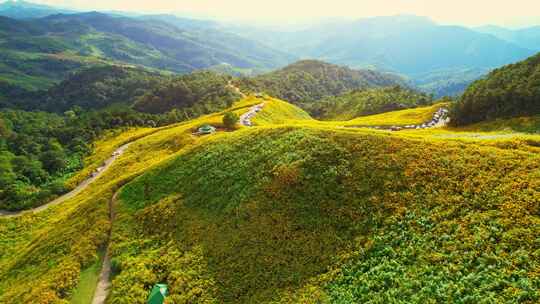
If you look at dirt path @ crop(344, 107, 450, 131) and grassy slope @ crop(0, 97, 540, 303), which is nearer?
grassy slope @ crop(0, 97, 540, 303)

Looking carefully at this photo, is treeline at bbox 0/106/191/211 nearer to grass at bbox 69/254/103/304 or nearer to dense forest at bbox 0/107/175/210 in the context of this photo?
dense forest at bbox 0/107/175/210

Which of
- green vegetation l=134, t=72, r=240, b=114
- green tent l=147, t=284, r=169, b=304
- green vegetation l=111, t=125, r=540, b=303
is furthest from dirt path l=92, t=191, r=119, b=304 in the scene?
green vegetation l=134, t=72, r=240, b=114

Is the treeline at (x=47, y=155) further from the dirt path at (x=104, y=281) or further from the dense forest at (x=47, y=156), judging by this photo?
the dirt path at (x=104, y=281)

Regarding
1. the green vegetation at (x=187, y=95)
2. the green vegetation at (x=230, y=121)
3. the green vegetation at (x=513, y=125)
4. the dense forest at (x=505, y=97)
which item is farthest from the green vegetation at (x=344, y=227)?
the green vegetation at (x=187, y=95)


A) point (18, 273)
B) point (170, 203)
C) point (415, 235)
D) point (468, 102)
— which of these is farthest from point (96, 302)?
point (468, 102)

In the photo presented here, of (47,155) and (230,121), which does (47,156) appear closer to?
(47,155)

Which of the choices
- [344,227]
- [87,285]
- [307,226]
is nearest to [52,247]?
[87,285]

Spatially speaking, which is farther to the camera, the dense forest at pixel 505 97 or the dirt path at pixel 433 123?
the dirt path at pixel 433 123
